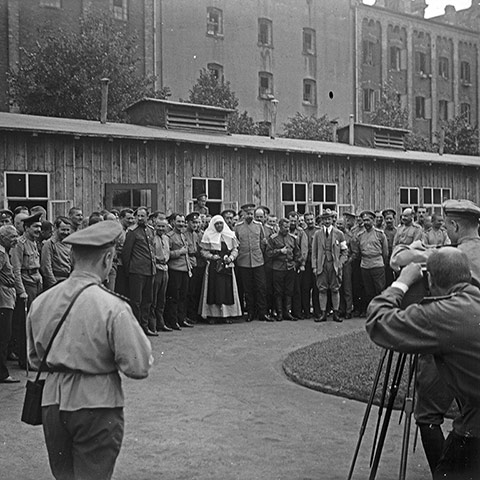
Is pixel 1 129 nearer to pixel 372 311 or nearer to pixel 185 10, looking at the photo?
pixel 372 311

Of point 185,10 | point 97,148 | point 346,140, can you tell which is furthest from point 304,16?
point 97,148

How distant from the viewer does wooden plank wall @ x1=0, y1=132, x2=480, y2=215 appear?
1683 cm

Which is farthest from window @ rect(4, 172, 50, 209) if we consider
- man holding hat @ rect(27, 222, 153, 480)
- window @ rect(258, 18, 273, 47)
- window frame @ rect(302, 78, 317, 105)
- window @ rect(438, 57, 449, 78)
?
window @ rect(438, 57, 449, 78)

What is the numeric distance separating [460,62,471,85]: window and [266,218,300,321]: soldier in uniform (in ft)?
138

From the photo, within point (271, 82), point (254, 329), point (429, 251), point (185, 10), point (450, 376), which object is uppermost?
point (185, 10)

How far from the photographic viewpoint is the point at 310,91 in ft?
143

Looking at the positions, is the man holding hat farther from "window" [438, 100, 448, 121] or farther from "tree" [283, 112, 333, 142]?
"window" [438, 100, 448, 121]

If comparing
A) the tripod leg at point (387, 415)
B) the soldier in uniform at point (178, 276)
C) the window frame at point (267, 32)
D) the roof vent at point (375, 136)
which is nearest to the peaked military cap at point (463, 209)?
the tripod leg at point (387, 415)

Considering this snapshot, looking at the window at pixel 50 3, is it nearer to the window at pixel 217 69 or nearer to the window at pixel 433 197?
the window at pixel 217 69

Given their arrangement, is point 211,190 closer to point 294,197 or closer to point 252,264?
point 294,197

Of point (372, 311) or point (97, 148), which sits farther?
point (97, 148)

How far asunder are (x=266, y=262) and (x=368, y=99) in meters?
34.4

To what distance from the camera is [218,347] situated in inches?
452

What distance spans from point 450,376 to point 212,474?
2.50 metres
